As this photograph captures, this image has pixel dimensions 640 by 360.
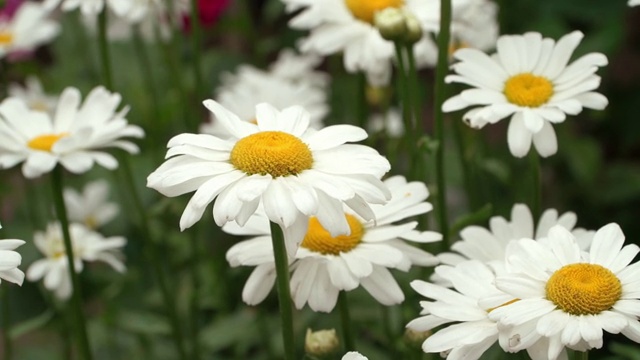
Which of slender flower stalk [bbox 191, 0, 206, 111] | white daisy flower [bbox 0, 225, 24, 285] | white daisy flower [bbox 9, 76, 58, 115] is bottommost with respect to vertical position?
white daisy flower [bbox 0, 225, 24, 285]

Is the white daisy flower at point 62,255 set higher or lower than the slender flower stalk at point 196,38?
lower

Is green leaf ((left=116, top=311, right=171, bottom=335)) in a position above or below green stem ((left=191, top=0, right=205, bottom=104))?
below

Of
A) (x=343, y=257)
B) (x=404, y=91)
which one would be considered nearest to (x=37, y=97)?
(x=404, y=91)

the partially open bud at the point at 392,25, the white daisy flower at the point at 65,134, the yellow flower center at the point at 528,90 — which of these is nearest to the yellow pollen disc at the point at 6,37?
the white daisy flower at the point at 65,134

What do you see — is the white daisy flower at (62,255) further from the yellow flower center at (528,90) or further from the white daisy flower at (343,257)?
the yellow flower center at (528,90)

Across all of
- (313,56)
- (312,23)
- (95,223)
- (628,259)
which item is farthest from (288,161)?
(313,56)

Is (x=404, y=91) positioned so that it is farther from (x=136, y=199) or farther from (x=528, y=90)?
(x=136, y=199)

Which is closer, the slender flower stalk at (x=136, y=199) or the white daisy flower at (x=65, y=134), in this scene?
the white daisy flower at (x=65, y=134)

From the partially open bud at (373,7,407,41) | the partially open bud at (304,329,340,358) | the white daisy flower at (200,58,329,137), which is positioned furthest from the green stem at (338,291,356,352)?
the white daisy flower at (200,58,329,137)

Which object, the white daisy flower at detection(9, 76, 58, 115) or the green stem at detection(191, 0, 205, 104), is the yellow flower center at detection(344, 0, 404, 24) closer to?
the green stem at detection(191, 0, 205, 104)
